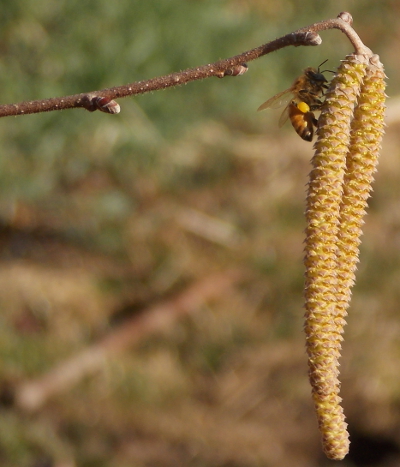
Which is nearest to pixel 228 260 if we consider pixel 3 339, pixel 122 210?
pixel 122 210

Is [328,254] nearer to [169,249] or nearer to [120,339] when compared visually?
[120,339]

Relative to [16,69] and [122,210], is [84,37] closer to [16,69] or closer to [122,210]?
[16,69]

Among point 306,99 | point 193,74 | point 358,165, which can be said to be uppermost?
point 306,99

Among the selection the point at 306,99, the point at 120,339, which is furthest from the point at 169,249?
the point at 306,99

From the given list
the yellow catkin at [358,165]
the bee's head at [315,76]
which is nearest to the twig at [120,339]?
the bee's head at [315,76]

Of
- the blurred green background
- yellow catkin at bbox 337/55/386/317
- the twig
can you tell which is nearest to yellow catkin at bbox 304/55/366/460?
yellow catkin at bbox 337/55/386/317

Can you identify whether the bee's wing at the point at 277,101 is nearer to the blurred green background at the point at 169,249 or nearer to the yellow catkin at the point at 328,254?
the yellow catkin at the point at 328,254

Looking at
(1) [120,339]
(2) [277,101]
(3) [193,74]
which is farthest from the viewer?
(1) [120,339]
